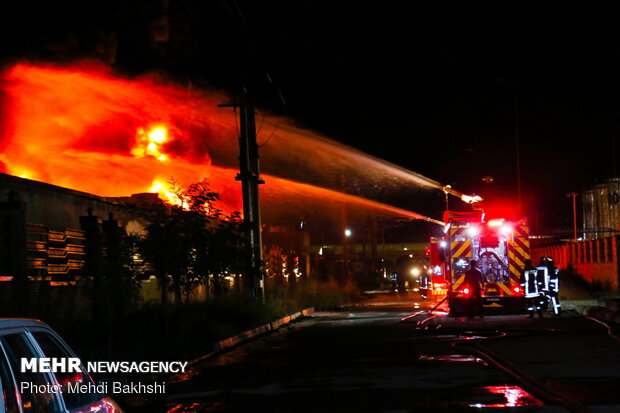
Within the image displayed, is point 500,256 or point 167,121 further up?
point 167,121

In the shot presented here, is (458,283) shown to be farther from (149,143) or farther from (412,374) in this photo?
(149,143)

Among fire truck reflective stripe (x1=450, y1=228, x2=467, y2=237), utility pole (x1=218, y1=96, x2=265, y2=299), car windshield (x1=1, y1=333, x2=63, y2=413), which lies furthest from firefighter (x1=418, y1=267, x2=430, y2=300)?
car windshield (x1=1, y1=333, x2=63, y2=413)

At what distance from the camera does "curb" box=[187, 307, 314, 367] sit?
17.7m

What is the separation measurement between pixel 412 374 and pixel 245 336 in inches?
372

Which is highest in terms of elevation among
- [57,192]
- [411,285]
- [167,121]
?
[167,121]

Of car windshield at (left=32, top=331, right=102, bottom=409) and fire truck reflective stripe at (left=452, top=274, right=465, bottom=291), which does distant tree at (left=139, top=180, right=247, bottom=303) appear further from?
car windshield at (left=32, top=331, right=102, bottom=409)

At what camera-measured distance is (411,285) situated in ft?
219

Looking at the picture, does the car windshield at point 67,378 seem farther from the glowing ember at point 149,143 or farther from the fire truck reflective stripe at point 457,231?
the glowing ember at point 149,143

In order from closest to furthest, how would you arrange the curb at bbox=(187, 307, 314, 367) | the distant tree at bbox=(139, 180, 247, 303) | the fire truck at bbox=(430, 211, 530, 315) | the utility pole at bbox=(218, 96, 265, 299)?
the curb at bbox=(187, 307, 314, 367)
the distant tree at bbox=(139, 180, 247, 303)
the fire truck at bbox=(430, 211, 530, 315)
the utility pole at bbox=(218, 96, 265, 299)

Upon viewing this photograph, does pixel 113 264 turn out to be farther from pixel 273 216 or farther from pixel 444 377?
pixel 273 216

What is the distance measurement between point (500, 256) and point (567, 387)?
1529 cm

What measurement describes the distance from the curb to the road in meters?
0.30

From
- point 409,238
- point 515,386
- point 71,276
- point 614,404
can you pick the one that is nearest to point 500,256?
point 71,276

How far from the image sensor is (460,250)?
26328mm
